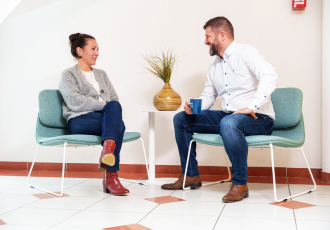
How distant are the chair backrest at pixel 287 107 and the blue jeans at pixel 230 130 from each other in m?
0.16

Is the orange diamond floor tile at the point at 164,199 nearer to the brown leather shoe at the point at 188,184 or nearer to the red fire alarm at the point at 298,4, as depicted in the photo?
the brown leather shoe at the point at 188,184

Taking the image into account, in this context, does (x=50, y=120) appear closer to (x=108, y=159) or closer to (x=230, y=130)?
(x=108, y=159)

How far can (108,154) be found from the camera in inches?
81.4

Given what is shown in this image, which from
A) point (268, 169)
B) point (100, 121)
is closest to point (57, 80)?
point (100, 121)

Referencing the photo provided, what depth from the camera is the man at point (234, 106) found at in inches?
83.0

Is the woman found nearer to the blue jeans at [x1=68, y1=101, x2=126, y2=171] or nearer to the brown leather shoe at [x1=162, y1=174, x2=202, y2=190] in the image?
the blue jeans at [x1=68, y1=101, x2=126, y2=171]

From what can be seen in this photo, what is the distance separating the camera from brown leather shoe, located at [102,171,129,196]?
90.7 inches

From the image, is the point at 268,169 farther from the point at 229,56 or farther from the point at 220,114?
the point at 229,56

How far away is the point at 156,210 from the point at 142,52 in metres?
1.79

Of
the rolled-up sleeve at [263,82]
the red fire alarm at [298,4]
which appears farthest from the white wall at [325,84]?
the rolled-up sleeve at [263,82]

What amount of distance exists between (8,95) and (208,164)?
2.15m

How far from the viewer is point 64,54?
137 inches

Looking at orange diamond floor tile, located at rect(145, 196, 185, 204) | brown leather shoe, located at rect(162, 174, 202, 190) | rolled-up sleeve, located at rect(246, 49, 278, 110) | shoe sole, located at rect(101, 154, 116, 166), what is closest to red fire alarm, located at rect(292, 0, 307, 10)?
rolled-up sleeve, located at rect(246, 49, 278, 110)

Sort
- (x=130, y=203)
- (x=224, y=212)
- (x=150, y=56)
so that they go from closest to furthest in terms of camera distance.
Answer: (x=224, y=212) → (x=130, y=203) → (x=150, y=56)
